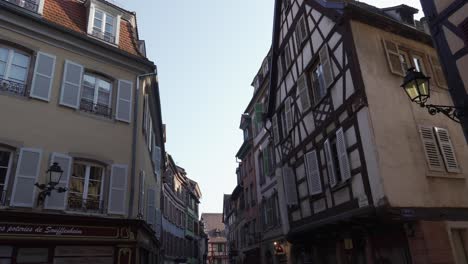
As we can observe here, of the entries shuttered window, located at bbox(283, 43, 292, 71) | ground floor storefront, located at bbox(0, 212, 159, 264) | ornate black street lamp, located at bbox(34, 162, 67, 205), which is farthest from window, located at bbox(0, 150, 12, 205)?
shuttered window, located at bbox(283, 43, 292, 71)

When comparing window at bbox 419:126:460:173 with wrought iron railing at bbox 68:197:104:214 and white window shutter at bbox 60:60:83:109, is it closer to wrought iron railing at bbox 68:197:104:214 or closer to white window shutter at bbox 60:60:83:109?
wrought iron railing at bbox 68:197:104:214

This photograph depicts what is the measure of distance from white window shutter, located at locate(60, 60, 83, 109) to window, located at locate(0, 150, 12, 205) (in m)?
2.05

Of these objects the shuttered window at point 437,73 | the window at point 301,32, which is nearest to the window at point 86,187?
the window at point 301,32

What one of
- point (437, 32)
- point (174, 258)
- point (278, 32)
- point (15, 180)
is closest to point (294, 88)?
point (278, 32)

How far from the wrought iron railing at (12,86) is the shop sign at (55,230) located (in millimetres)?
3583

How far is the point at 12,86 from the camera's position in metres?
9.28

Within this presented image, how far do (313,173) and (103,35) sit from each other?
870 cm

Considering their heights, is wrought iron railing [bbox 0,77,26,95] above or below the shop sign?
above

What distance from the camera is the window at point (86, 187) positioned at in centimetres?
942

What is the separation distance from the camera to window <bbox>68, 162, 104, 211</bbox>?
30.9ft

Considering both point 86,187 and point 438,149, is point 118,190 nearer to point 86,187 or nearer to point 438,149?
point 86,187

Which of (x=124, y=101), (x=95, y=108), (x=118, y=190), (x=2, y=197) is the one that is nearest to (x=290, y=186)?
(x=118, y=190)

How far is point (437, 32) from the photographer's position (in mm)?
7070

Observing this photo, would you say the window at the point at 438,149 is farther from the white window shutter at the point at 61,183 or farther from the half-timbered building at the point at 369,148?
the white window shutter at the point at 61,183
